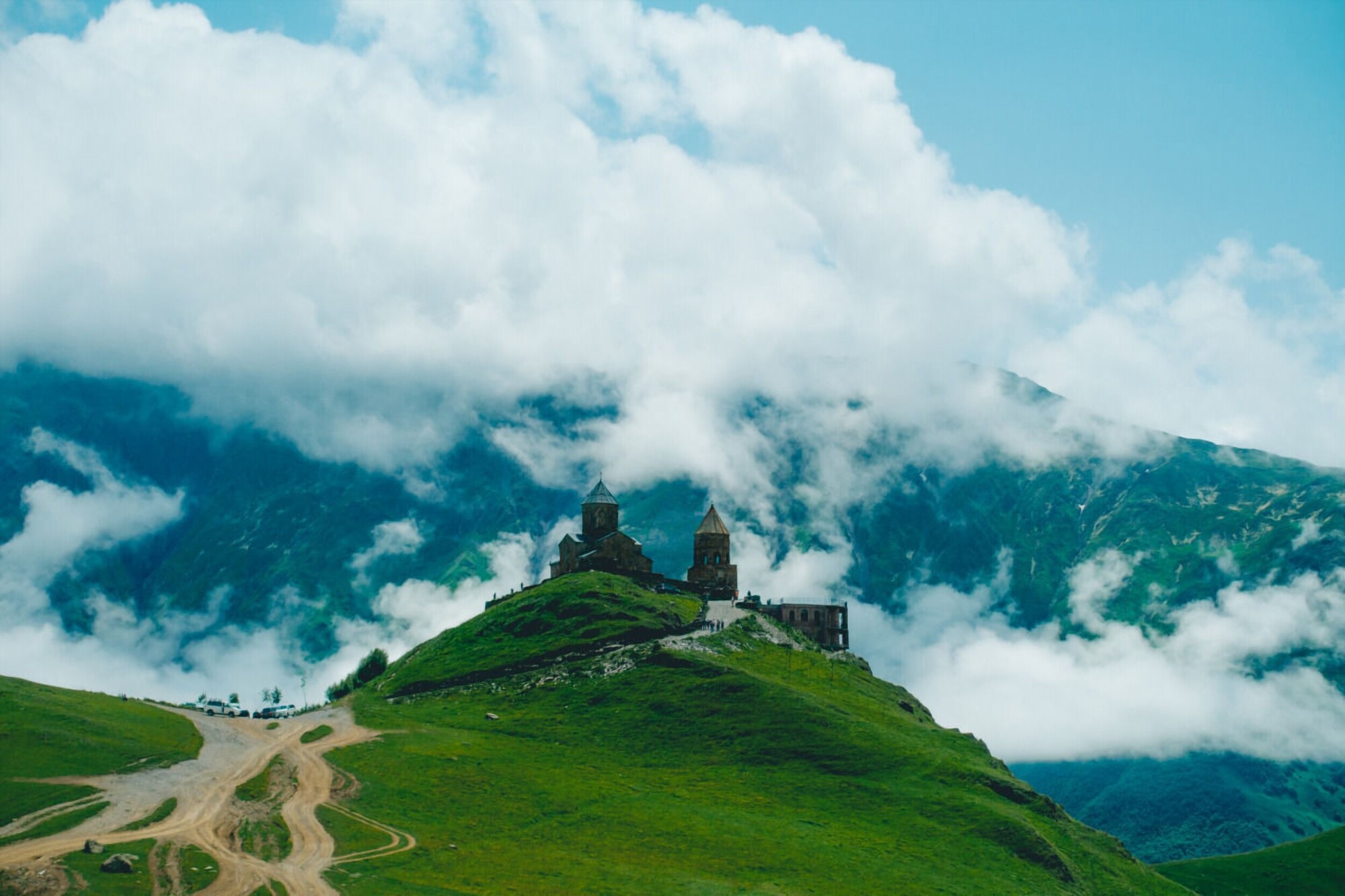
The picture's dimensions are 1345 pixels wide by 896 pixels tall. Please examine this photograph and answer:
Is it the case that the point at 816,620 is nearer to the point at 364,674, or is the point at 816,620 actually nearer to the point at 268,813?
the point at 364,674

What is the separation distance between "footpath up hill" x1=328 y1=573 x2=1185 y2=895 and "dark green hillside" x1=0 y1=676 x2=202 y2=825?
56.6 ft

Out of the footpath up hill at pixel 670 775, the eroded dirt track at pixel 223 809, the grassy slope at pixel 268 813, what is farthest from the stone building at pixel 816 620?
the grassy slope at pixel 268 813

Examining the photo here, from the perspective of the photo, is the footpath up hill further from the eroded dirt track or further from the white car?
the white car

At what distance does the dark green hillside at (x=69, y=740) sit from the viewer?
93.8m

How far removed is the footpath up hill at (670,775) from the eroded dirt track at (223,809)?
3609 mm

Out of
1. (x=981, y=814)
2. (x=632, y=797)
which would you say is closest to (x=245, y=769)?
(x=632, y=797)

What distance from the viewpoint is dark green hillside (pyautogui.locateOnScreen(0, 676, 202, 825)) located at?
93.8m

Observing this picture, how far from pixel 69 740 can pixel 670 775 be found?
55.5 meters

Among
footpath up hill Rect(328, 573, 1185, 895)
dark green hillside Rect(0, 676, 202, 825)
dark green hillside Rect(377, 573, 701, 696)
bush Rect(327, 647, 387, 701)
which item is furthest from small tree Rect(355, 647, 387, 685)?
dark green hillside Rect(0, 676, 202, 825)

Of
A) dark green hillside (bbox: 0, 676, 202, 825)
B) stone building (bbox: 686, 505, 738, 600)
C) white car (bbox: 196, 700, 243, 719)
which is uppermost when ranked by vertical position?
stone building (bbox: 686, 505, 738, 600)

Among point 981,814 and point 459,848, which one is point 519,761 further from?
point 981,814

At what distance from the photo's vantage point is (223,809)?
315 feet

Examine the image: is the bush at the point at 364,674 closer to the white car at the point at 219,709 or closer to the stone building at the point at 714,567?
the white car at the point at 219,709

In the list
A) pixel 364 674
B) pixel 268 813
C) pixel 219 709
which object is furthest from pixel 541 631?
pixel 268 813
